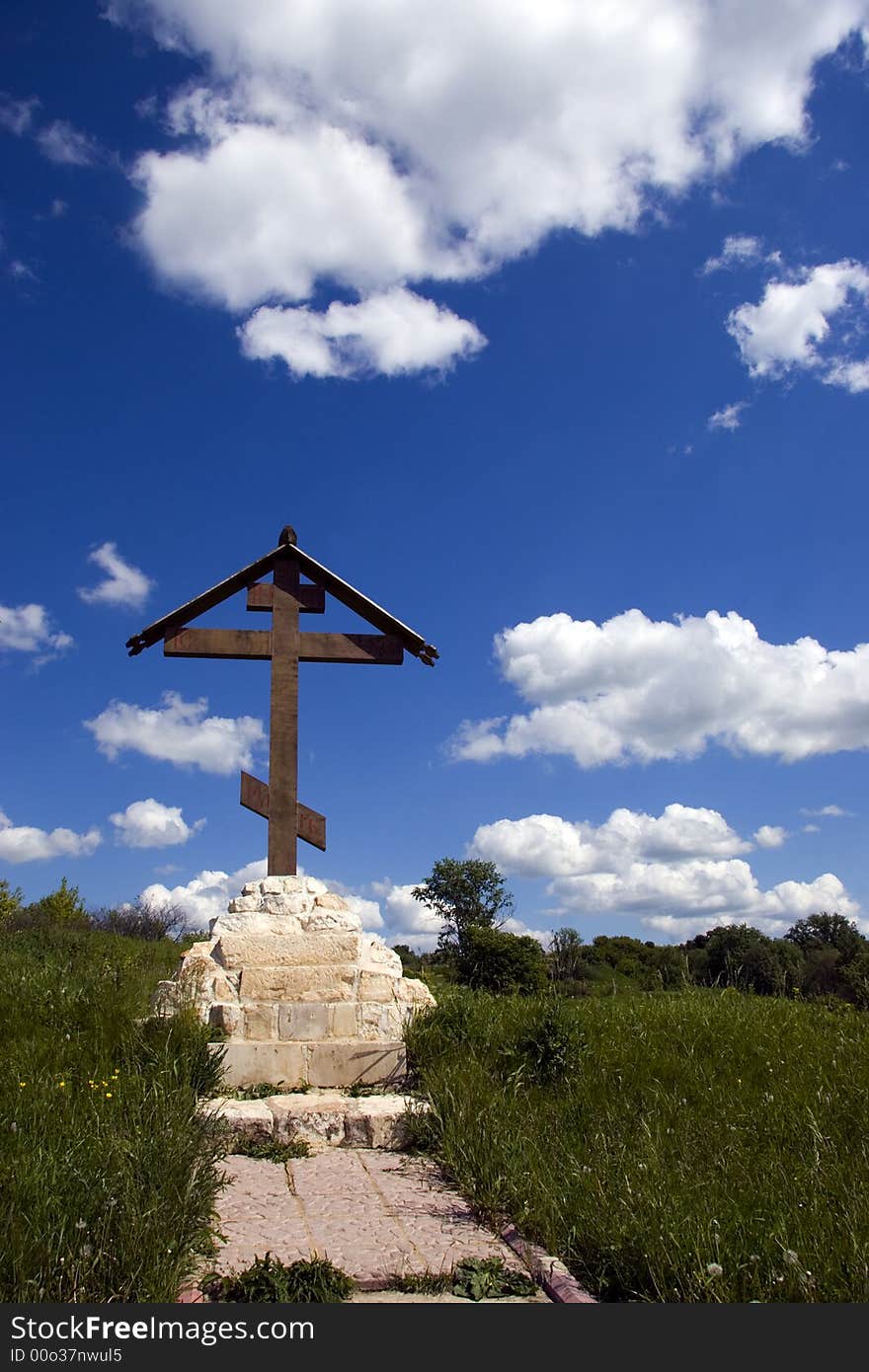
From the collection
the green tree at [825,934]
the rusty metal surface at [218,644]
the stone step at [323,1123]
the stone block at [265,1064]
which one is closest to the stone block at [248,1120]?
the stone step at [323,1123]

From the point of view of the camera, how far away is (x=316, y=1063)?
6.69 metres

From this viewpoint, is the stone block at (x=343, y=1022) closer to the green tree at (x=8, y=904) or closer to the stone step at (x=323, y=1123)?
the stone step at (x=323, y=1123)

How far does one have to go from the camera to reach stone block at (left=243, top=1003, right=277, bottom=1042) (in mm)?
6770

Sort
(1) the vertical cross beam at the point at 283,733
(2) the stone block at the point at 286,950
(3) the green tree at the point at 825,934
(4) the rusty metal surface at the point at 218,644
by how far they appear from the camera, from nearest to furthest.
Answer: (2) the stone block at the point at 286,950 → (1) the vertical cross beam at the point at 283,733 → (4) the rusty metal surface at the point at 218,644 → (3) the green tree at the point at 825,934

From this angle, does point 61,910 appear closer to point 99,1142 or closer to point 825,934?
point 99,1142

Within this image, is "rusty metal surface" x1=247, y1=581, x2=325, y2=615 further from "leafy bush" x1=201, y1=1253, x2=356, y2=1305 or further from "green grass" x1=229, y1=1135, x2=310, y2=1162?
"leafy bush" x1=201, y1=1253, x2=356, y2=1305

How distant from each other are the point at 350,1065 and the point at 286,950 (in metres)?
0.96

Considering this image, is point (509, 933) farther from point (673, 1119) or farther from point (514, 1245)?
point (514, 1245)

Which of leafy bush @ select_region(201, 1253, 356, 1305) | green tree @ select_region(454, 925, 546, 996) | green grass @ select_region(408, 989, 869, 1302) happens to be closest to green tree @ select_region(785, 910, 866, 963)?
green tree @ select_region(454, 925, 546, 996)

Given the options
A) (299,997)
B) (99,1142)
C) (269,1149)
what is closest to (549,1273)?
(99,1142)

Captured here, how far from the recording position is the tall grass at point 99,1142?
3.38 m

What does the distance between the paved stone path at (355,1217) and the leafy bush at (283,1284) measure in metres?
0.12

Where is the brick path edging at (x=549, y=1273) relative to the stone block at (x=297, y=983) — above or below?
below

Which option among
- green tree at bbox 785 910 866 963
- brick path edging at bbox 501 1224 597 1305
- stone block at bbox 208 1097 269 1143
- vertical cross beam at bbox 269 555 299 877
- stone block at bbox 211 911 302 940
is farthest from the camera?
green tree at bbox 785 910 866 963
